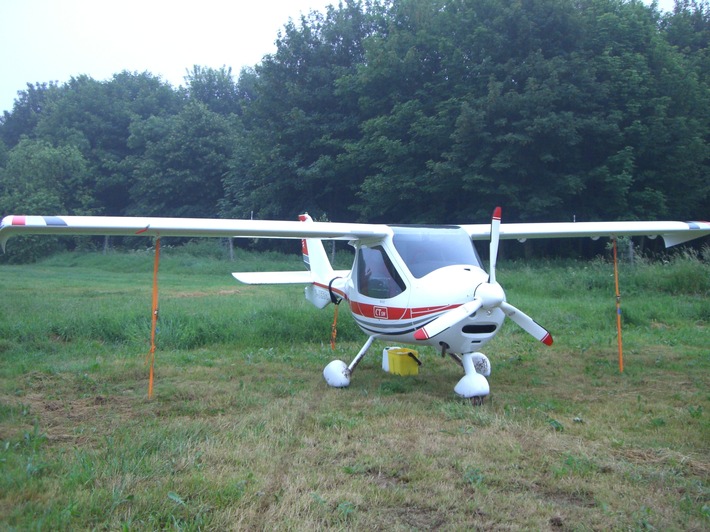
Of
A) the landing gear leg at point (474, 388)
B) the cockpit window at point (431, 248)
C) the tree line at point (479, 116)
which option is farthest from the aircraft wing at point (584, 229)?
the tree line at point (479, 116)

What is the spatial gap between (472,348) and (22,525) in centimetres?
487

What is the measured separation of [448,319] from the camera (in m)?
6.89

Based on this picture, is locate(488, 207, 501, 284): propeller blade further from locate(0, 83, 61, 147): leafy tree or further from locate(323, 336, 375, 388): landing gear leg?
locate(0, 83, 61, 147): leafy tree

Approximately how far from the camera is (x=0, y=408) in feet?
21.7

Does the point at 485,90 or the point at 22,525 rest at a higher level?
Answer: the point at 485,90

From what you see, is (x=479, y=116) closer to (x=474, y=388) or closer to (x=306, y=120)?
(x=306, y=120)

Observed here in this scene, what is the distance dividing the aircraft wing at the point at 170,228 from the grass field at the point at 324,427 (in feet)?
6.45

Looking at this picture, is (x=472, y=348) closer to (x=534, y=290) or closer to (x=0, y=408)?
(x=0, y=408)

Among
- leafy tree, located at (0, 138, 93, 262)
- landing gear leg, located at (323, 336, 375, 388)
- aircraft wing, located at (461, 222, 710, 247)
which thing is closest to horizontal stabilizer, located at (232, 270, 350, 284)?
landing gear leg, located at (323, 336, 375, 388)

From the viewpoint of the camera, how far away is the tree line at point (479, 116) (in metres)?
22.9

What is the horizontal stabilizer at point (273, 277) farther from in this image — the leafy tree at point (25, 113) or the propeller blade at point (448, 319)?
the leafy tree at point (25, 113)

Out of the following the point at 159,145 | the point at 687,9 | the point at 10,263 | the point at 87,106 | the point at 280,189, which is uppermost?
the point at 687,9

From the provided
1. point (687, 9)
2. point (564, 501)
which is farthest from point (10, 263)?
point (687, 9)

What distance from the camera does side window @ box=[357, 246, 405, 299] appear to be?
25.6 ft
